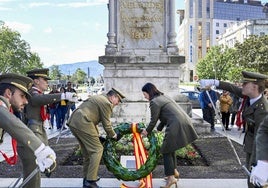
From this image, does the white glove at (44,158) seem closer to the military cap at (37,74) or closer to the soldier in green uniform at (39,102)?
the soldier in green uniform at (39,102)

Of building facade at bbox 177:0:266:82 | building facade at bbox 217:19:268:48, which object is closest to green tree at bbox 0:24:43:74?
building facade at bbox 217:19:268:48

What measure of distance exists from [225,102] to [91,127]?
10745 mm

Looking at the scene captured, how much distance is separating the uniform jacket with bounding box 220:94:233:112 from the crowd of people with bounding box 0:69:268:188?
916 cm

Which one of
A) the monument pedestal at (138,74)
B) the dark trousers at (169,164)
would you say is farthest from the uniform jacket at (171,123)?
the monument pedestal at (138,74)

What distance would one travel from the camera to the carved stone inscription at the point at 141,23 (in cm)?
1597

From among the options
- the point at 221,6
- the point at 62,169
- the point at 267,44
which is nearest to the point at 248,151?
the point at 62,169

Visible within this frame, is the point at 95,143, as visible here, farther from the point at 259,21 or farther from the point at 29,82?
the point at 259,21

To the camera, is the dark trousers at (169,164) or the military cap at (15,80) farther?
the dark trousers at (169,164)

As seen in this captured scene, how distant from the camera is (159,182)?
8203 mm

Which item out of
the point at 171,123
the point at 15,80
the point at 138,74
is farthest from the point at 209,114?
the point at 15,80

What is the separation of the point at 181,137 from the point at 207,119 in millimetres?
9160

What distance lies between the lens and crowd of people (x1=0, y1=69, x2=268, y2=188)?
3976 millimetres

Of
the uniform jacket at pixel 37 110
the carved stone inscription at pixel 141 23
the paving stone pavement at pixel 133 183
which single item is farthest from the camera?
the carved stone inscription at pixel 141 23

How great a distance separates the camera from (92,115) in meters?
7.70
